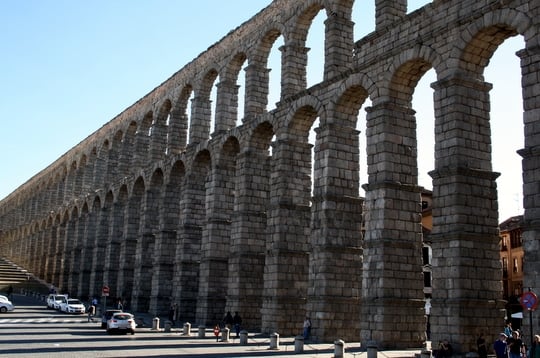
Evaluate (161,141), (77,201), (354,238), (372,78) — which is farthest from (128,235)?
(372,78)

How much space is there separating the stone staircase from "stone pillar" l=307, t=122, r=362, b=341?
4991 centimetres

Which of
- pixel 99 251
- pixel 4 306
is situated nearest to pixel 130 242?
pixel 99 251

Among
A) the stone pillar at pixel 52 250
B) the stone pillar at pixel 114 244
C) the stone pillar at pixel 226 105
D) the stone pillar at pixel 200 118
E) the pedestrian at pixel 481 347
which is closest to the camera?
the pedestrian at pixel 481 347

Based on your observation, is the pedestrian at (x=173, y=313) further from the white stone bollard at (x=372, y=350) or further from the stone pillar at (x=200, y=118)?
the white stone bollard at (x=372, y=350)

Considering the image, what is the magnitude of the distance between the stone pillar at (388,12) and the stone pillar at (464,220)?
5.59m

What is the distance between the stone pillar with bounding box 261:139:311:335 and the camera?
32312mm

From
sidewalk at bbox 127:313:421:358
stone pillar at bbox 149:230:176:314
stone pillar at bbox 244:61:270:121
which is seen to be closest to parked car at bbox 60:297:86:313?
stone pillar at bbox 149:230:176:314

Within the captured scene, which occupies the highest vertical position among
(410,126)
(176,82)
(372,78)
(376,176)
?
(176,82)

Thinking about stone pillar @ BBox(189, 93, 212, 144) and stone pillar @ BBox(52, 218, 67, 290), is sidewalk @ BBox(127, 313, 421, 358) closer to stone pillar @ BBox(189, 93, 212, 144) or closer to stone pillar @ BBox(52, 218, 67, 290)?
stone pillar @ BBox(189, 93, 212, 144)

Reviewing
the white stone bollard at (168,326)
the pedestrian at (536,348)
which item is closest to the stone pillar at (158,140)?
the white stone bollard at (168,326)

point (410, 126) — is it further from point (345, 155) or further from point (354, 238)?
point (354, 238)

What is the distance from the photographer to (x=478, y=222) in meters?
22.6

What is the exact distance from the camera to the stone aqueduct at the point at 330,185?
22391 mm

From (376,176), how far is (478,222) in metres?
5.03
